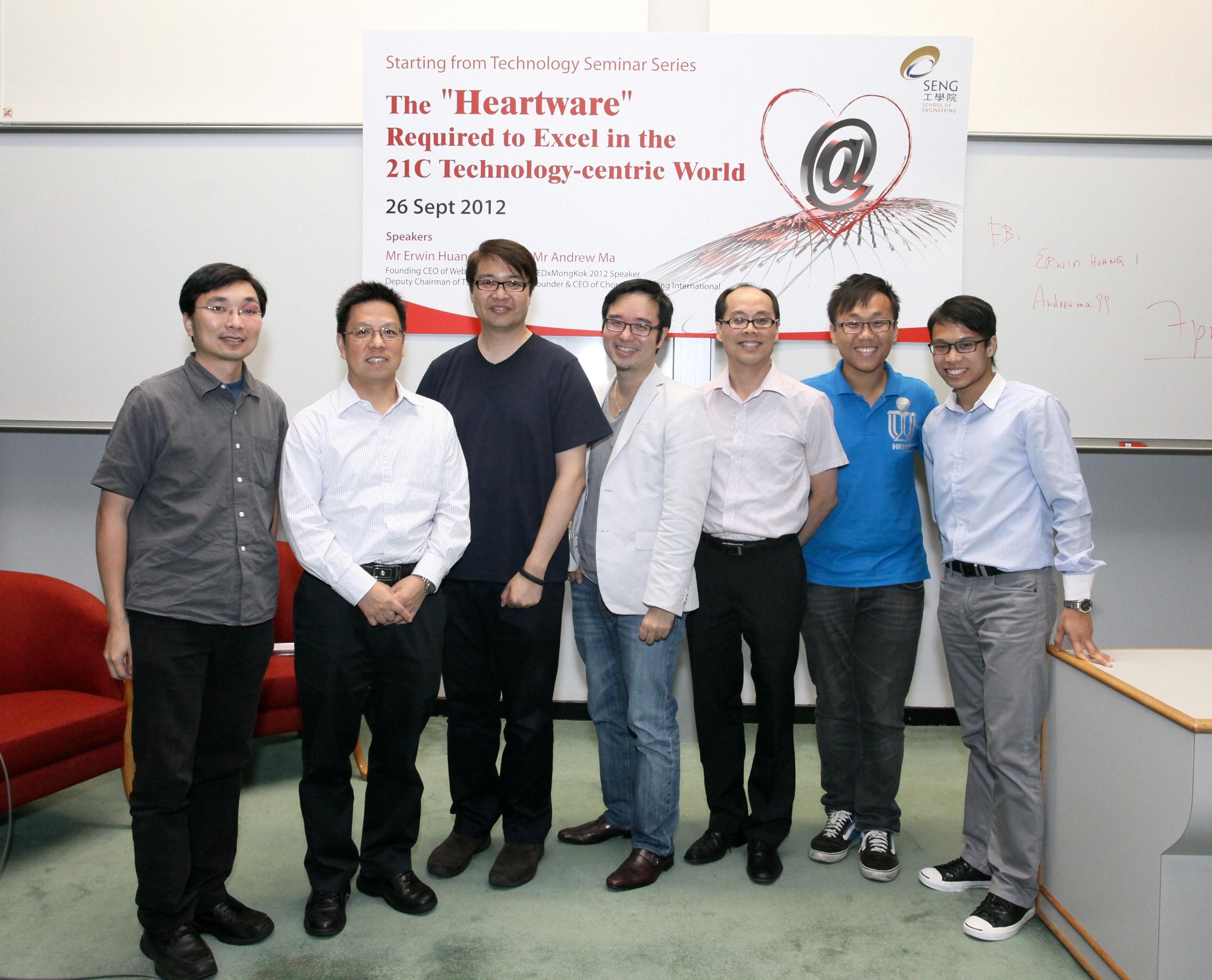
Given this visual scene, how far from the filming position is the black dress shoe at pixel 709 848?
101 inches

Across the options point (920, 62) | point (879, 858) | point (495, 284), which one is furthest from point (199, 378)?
point (920, 62)

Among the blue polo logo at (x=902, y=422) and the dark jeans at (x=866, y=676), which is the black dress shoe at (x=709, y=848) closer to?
the dark jeans at (x=866, y=676)

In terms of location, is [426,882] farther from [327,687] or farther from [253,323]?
[253,323]

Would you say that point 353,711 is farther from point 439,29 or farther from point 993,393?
point 439,29

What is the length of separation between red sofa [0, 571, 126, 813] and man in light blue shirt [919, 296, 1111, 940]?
2.58m

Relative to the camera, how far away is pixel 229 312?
2031 millimetres

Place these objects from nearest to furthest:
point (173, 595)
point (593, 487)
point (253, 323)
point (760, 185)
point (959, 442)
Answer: point (173, 595) → point (253, 323) → point (959, 442) → point (593, 487) → point (760, 185)

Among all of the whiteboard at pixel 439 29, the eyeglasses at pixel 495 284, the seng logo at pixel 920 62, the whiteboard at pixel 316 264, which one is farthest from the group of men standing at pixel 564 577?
the whiteboard at pixel 439 29

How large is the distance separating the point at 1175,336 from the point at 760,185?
1.77 meters

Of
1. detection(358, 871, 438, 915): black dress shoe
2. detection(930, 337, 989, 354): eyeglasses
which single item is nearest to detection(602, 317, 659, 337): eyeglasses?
detection(930, 337, 989, 354): eyeglasses

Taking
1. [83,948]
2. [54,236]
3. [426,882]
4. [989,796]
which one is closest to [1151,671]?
[989,796]

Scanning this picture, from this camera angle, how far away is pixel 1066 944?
216 cm

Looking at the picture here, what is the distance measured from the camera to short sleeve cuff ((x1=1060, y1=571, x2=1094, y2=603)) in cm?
215

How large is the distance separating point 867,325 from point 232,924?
89.7 inches
